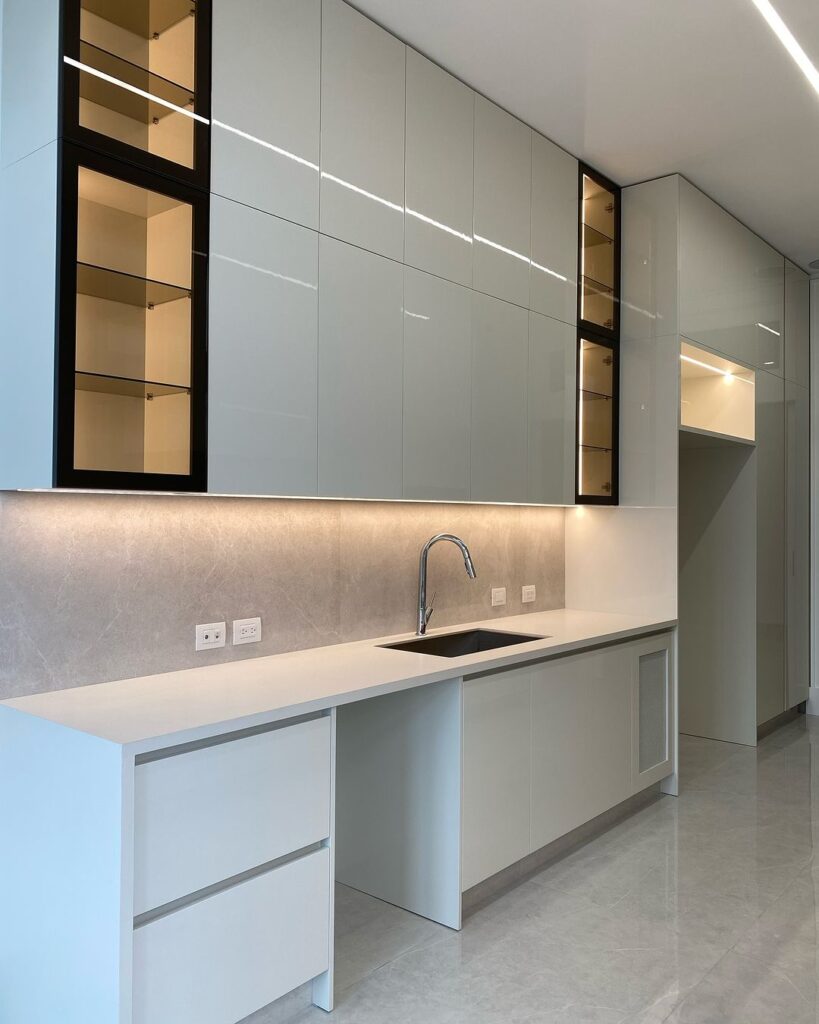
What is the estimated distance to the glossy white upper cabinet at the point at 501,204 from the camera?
3244 millimetres

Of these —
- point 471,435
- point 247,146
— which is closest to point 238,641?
point 471,435

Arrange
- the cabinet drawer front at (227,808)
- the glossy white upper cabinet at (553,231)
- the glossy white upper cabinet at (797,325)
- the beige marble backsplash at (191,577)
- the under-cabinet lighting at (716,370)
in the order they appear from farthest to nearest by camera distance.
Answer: the glossy white upper cabinet at (797,325), the under-cabinet lighting at (716,370), the glossy white upper cabinet at (553,231), the beige marble backsplash at (191,577), the cabinet drawer front at (227,808)

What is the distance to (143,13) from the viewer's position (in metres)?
2.13

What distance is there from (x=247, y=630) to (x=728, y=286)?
10.5ft

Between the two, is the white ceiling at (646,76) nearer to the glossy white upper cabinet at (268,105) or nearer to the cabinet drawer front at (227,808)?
the glossy white upper cabinet at (268,105)

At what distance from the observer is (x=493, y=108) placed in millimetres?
3312

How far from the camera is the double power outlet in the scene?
101 inches

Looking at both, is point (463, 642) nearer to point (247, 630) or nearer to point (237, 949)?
point (247, 630)

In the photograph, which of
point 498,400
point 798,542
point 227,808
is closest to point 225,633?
point 227,808

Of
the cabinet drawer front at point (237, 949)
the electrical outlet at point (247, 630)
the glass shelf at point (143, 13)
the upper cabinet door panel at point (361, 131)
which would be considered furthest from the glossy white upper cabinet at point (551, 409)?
the cabinet drawer front at point (237, 949)

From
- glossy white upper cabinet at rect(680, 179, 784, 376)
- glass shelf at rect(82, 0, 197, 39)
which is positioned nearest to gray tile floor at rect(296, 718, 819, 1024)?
glossy white upper cabinet at rect(680, 179, 784, 376)

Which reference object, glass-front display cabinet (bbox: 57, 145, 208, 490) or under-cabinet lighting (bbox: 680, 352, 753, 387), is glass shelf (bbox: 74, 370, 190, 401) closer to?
glass-front display cabinet (bbox: 57, 145, 208, 490)

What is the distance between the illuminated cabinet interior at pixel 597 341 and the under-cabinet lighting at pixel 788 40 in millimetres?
1046

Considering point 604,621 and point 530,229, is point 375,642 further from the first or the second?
point 530,229
